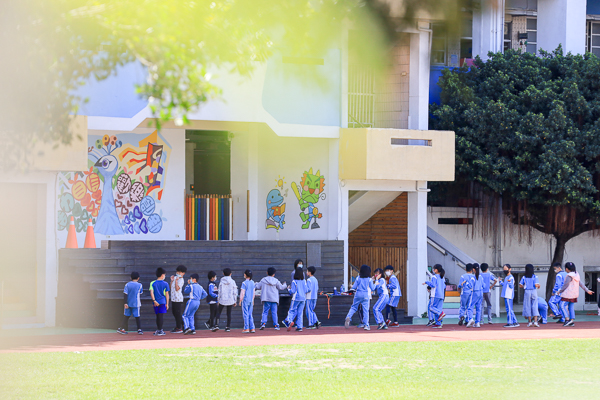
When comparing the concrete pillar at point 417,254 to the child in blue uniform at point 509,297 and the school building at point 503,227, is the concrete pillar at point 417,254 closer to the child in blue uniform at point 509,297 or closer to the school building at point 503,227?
the school building at point 503,227

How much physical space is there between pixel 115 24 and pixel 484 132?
17.6 metres

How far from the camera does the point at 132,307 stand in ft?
54.0

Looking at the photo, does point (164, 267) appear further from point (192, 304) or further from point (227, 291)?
point (192, 304)

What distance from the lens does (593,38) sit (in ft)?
92.9

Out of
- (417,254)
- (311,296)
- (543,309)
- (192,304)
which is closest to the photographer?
(192,304)

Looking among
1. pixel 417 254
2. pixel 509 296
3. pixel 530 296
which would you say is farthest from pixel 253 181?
pixel 530 296

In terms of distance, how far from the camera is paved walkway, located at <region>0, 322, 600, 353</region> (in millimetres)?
14453

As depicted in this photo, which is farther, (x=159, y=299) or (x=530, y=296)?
(x=530, y=296)

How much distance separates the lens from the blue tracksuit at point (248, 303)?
17.2m

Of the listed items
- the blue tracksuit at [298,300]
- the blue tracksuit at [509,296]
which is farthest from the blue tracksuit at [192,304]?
the blue tracksuit at [509,296]

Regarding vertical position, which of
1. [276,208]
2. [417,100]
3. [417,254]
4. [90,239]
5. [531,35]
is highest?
[531,35]

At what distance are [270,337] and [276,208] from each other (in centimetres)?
595

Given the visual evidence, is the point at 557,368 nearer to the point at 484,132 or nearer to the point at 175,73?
the point at 175,73

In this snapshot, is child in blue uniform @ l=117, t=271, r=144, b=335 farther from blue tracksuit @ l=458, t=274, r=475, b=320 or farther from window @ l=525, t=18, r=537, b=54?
window @ l=525, t=18, r=537, b=54
